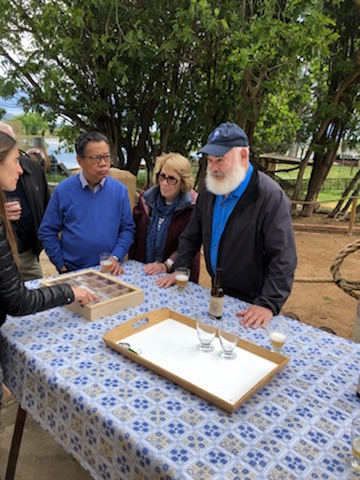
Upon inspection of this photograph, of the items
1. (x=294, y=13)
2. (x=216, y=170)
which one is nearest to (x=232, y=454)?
(x=216, y=170)

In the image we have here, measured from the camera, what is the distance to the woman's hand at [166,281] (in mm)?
2275

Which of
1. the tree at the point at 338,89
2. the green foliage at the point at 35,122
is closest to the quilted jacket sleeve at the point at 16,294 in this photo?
the green foliage at the point at 35,122

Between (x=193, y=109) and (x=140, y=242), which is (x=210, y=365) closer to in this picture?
(x=140, y=242)

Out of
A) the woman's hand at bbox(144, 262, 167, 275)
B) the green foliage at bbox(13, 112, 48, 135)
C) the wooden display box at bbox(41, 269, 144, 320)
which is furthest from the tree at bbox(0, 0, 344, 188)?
the wooden display box at bbox(41, 269, 144, 320)

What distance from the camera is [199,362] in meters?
1.48

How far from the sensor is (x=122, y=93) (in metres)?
7.72

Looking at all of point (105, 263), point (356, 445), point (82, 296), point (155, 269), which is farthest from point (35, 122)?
point (356, 445)

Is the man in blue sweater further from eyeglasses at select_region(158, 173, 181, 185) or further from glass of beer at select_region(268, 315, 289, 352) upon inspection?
glass of beer at select_region(268, 315, 289, 352)

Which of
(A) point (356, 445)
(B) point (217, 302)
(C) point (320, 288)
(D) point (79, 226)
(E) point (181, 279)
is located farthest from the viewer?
(C) point (320, 288)

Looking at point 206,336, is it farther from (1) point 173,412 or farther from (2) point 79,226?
(2) point 79,226

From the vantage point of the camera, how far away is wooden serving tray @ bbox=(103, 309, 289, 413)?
1.30 metres

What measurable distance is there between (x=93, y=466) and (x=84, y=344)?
495 mm

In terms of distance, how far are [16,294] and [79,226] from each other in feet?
3.94

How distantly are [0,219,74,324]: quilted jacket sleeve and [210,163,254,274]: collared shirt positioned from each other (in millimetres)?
1020
